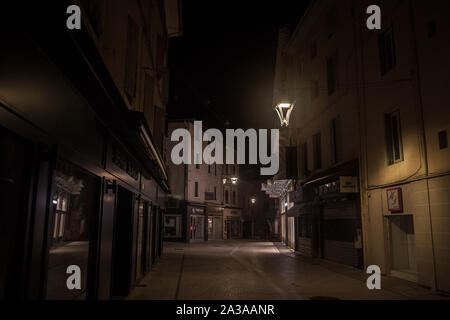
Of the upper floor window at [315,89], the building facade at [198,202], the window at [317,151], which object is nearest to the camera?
the upper floor window at [315,89]

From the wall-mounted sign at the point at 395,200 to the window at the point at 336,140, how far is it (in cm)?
504

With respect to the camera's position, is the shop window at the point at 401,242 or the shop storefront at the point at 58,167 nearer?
the shop storefront at the point at 58,167

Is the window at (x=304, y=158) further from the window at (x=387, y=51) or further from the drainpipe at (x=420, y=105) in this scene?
the drainpipe at (x=420, y=105)

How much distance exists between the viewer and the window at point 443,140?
9777 millimetres

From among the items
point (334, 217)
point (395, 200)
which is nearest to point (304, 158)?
point (334, 217)

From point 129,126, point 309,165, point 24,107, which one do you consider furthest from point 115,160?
point 309,165

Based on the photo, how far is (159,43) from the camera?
15992 millimetres

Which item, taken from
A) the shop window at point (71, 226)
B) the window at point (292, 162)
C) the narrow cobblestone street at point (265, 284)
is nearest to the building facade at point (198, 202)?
the window at point (292, 162)

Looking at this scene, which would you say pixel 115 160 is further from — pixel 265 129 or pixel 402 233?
pixel 265 129

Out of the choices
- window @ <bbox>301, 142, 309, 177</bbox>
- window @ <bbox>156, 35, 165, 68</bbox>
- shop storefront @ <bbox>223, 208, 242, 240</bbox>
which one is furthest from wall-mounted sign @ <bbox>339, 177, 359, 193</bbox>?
shop storefront @ <bbox>223, 208, 242, 240</bbox>

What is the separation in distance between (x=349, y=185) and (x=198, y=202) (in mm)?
28481

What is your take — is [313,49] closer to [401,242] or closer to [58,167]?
[401,242]

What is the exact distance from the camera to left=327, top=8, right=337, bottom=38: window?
18219 mm

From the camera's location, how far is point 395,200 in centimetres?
1219
